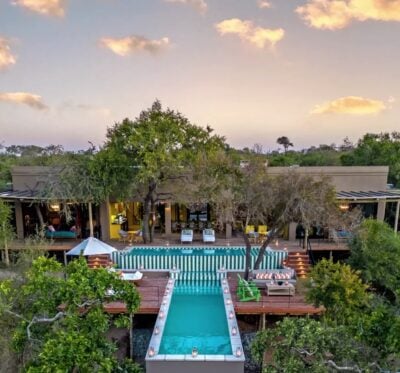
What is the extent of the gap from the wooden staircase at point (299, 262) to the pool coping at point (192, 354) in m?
3.71

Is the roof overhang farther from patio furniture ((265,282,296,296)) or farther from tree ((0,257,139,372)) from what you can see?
tree ((0,257,139,372))

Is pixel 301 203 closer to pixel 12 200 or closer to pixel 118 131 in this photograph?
pixel 118 131

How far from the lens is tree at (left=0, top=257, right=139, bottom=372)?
13.9 feet

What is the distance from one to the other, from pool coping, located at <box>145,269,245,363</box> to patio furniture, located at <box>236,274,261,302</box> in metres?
0.44

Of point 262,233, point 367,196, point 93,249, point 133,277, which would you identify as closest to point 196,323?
point 133,277

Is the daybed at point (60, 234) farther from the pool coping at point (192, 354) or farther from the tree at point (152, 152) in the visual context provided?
the pool coping at point (192, 354)

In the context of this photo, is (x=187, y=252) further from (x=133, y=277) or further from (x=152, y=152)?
(x=152, y=152)

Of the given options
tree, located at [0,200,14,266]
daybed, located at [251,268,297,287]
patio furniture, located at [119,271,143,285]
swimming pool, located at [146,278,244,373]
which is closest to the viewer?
swimming pool, located at [146,278,244,373]

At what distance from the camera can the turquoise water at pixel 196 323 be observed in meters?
9.16

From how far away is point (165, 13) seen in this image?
59.4 feet

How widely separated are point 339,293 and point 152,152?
10.6m

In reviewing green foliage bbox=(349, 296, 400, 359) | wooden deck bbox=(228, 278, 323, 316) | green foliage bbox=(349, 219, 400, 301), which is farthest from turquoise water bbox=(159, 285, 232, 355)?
green foliage bbox=(349, 219, 400, 301)

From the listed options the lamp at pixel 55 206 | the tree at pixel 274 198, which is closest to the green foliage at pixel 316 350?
the tree at pixel 274 198

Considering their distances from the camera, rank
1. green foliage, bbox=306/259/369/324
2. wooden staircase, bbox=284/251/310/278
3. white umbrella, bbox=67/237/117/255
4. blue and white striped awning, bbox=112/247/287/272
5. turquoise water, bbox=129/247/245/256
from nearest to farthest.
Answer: green foliage, bbox=306/259/369/324
white umbrella, bbox=67/237/117/255
wooden staircase, bbox=284/251/310/278
blue and white striped awning, bbox=112/247/287/272
turquoise water, bbox=129/247/245/256
